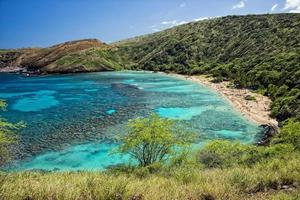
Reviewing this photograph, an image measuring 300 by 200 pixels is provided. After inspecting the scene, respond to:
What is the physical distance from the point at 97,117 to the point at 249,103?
3494 centimetres

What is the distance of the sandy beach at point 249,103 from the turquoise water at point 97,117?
7.24 feet

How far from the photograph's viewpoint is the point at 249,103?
282 ft

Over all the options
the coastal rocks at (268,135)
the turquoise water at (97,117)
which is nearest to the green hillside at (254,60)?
the coastal rocks at (268,135)

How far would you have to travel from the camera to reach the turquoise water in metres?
50.7

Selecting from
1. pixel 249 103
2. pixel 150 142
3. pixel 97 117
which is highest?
pixel 150 142

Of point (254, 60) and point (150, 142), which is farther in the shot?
point (254, 60)

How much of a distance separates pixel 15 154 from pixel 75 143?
30.2ft

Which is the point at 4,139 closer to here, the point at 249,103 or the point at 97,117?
the point at 97,117

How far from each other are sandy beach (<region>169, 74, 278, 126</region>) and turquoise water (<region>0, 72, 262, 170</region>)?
2206mm

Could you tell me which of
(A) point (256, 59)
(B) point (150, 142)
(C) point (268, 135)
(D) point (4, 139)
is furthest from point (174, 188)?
(A) point (256, 59)

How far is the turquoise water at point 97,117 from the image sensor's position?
166 feet

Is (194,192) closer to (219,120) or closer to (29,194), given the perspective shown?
(29,194)

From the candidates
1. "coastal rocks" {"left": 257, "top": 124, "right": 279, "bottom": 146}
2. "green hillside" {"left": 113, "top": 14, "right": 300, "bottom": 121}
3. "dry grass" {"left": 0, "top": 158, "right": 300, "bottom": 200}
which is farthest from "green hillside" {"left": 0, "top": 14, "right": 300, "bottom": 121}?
"dry grass" {"left": 0, "top": 158, "right": 300, "bottom": 200}

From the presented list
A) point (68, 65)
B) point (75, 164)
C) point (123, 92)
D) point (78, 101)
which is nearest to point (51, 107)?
point (78, 101)
